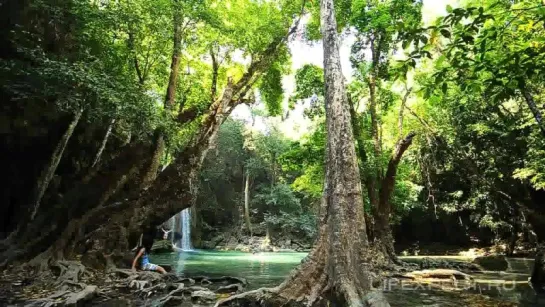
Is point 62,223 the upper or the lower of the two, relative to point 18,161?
lower

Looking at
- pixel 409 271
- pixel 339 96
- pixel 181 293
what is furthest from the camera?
pixel 409 271

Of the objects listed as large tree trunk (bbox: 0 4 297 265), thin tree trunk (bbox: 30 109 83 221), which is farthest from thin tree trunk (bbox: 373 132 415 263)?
thin tree trunk (bbox: 30 109 83 221)

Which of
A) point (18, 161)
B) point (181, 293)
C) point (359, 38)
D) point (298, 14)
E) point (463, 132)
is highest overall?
point (298, 14)

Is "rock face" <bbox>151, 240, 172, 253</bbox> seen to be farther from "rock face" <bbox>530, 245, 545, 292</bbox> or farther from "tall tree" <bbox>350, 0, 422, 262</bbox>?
"rock face" <bbox>530, 245, 545, 292</bbox>

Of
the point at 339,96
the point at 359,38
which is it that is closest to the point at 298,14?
the point at 359,38

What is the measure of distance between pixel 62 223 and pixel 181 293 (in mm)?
4843

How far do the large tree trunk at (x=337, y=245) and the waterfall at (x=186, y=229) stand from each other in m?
27.8

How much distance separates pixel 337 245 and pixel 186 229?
29709mm

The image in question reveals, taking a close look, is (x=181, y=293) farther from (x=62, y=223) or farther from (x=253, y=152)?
(x=253, y=152)

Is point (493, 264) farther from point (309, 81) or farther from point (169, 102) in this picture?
point (169, 102)

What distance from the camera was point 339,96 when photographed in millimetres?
8344

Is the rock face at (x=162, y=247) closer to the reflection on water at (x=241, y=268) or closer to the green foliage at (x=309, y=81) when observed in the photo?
the reflection on water at (x=241, y=268)

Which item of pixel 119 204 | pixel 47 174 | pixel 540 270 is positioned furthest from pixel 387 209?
pixel 47 174

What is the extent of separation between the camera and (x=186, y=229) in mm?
34719
